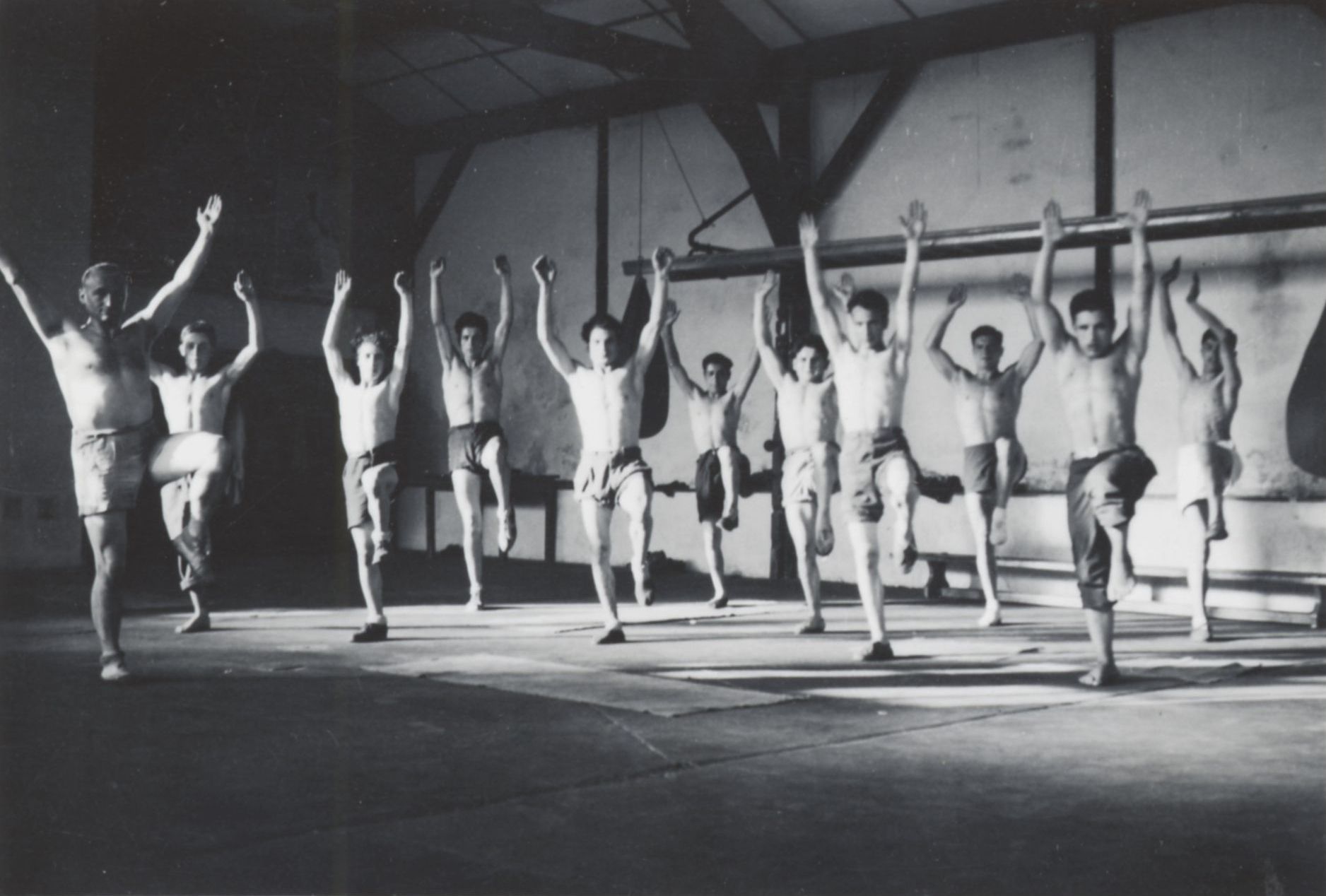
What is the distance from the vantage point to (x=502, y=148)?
15.3 m

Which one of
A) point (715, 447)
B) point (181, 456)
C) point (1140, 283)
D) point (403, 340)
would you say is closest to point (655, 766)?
point (181, 456)

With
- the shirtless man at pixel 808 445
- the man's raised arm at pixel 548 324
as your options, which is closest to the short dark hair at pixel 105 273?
the man's raised arm at pixel 548 324

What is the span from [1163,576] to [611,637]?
4504mm

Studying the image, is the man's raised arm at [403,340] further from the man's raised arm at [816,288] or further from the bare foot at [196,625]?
the man's raised arm at [816,288]

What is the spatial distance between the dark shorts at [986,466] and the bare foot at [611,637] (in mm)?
2826

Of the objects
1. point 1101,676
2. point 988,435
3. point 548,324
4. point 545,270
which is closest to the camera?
point 1101,676

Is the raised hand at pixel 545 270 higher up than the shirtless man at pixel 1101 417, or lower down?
higher up

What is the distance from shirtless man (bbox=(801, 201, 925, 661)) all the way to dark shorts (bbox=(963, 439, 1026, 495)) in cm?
217

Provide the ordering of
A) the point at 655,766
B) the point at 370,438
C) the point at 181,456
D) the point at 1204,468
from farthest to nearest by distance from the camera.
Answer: the point at 1204,468, the point at 370,438, the point at 181,456, the point at 655,766

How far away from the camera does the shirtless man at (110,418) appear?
5.66 m

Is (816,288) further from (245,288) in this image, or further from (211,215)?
(245,288)

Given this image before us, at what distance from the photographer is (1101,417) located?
19.2 feet

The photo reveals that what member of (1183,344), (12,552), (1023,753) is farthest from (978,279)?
(12,552)

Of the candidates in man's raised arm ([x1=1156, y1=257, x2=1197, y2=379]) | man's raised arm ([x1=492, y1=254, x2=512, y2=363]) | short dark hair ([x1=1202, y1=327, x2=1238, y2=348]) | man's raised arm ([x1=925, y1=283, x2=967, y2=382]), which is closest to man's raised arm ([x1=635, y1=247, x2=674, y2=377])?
man's raised arm ([x1=492, y1=254, x2=512, y2=363])
